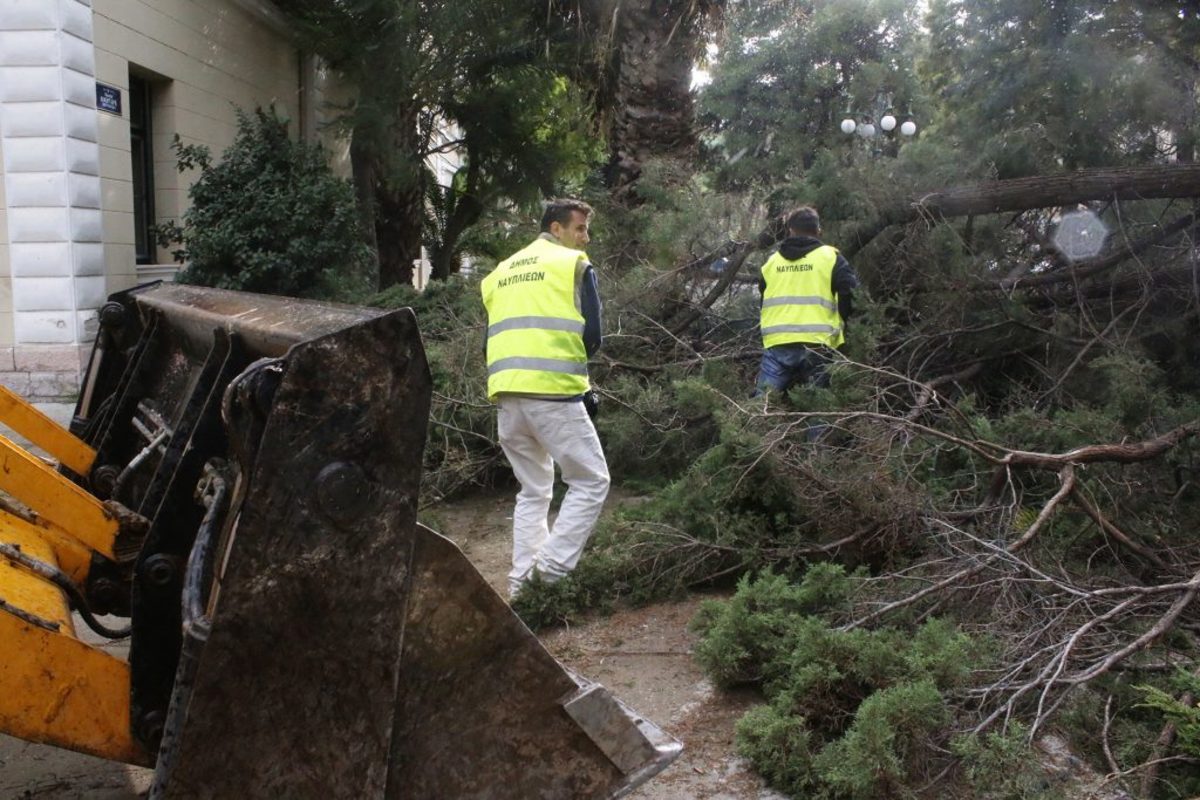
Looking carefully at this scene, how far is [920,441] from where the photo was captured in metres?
4.85

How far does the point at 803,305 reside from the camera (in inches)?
252

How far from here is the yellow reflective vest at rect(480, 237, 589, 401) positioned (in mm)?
4797

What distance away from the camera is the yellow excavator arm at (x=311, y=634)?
1900 millimetres

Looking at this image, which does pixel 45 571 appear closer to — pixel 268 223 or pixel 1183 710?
pixel 1183 710

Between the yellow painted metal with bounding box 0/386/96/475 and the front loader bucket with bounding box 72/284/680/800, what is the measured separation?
4.86 feet

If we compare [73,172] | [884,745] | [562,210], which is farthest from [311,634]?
[73,172]

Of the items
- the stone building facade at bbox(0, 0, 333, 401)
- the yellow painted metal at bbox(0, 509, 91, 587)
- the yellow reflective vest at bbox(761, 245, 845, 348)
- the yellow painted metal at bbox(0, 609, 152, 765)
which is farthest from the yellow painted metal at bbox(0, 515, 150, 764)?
the stone building facade at bbox(0, 0, 333, 401)

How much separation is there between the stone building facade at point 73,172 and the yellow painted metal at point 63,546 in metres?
7.53

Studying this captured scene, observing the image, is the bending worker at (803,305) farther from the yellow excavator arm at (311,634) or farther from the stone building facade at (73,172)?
Answer: the stone building facade at (73,172)

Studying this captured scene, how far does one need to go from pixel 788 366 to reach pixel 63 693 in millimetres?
4991

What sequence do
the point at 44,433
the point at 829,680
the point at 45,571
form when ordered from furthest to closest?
the point at 44,433
the point at 829,680
the point at 45,571

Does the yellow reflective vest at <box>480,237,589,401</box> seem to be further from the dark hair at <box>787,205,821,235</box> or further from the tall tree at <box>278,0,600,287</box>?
the tall tree at <box>278,0,600,287</box>

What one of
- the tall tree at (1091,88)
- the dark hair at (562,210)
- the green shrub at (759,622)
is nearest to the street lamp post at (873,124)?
the tall tree at (1091,88)

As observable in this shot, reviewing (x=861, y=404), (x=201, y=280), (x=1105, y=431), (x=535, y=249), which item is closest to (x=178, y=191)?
(x=201, y=280)
